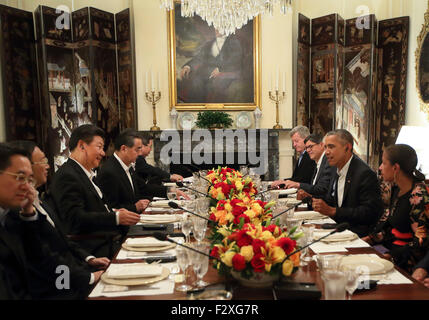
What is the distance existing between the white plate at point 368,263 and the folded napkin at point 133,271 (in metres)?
0.88

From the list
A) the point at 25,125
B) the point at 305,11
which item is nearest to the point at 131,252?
the point at 25,125

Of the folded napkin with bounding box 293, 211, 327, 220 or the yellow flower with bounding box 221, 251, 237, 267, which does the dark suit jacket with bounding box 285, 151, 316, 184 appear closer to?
the folded napkin with bounding box 293, 211, 327, 220

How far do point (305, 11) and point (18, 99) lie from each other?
19.7ft

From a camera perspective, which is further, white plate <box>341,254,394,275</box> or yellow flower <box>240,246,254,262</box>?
white plate <box>341,254,394,275</box>

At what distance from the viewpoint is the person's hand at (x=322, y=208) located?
2896mm

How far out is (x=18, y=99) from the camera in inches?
278

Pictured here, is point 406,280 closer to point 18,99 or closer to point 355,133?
point 355,133

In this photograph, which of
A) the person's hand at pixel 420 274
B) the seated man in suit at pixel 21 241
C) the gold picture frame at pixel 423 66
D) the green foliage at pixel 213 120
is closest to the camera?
the seated man in suit at pixel 21 241

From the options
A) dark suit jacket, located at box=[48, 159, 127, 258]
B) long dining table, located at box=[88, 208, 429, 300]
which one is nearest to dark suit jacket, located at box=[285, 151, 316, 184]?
dark suit jacket, located at box=[48, 159, 127, 258]

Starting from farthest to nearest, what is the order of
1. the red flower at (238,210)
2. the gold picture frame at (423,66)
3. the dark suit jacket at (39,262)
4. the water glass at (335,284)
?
the gold picture frame at (423,66), the red flower at (238,210), the dark suit jacket at (39,262), the water glass at (335,284)

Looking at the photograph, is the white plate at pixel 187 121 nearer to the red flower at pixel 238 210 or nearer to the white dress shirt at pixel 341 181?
the white dress shirt at pixel 341 181

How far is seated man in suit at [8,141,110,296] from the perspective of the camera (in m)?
2.04

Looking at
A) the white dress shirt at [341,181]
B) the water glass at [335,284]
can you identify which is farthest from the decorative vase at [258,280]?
the white dress shirt at [341,181]

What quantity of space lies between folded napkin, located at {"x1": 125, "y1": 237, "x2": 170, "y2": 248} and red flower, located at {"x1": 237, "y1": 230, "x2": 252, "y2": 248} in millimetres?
810
